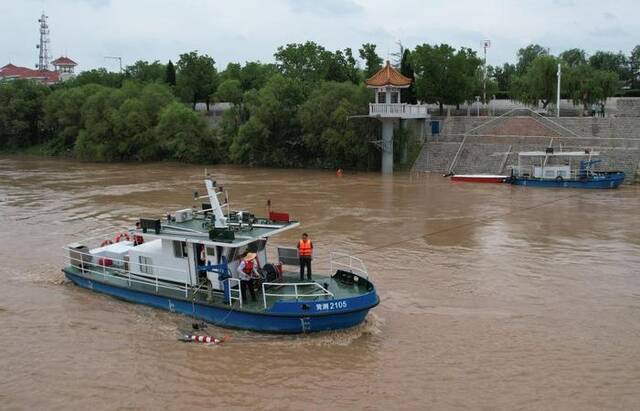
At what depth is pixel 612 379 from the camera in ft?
42.2

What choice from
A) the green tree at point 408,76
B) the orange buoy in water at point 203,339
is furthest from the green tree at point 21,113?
the orange buoy in water at point 203,339

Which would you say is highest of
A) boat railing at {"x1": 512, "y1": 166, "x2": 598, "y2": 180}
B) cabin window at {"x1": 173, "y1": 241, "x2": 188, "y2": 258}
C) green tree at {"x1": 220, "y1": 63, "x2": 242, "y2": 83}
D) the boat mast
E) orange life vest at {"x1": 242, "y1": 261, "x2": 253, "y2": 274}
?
green tree at {"x1": 220, "y1": 63, "x2": 242, "y2": 83}

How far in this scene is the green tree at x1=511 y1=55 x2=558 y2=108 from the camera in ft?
174

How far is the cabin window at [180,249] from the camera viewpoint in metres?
16.5

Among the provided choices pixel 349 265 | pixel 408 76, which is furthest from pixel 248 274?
pixel 408 76

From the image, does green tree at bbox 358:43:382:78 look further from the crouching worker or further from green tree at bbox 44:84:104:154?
the crouching worker

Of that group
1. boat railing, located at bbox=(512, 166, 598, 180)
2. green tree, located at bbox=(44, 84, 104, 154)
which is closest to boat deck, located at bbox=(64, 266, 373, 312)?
boat railing, located at bbox=(512, 166, 598, 180)

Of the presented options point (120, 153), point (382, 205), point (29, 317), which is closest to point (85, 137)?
point (120, 153)

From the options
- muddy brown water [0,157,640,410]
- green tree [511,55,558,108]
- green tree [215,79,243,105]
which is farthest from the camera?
green tree [215,79,243,105]

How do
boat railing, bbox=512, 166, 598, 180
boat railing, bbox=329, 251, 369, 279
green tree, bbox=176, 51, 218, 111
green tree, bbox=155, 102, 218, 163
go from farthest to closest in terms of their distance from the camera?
1. green tree, bbox=176, 51, 218, 111
2. green tree, bbox=155, 102, 218, 163
3. boat railing, bbox=512, 166, 598, 180
4. boat railing, bbox=329, 251, 369, 279

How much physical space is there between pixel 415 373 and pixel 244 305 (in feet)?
14.2

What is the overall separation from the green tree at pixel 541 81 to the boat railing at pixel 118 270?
43135mm

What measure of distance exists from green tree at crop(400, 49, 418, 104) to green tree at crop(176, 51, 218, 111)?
2331 cm

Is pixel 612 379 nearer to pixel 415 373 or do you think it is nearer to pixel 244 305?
pixel 415 373
